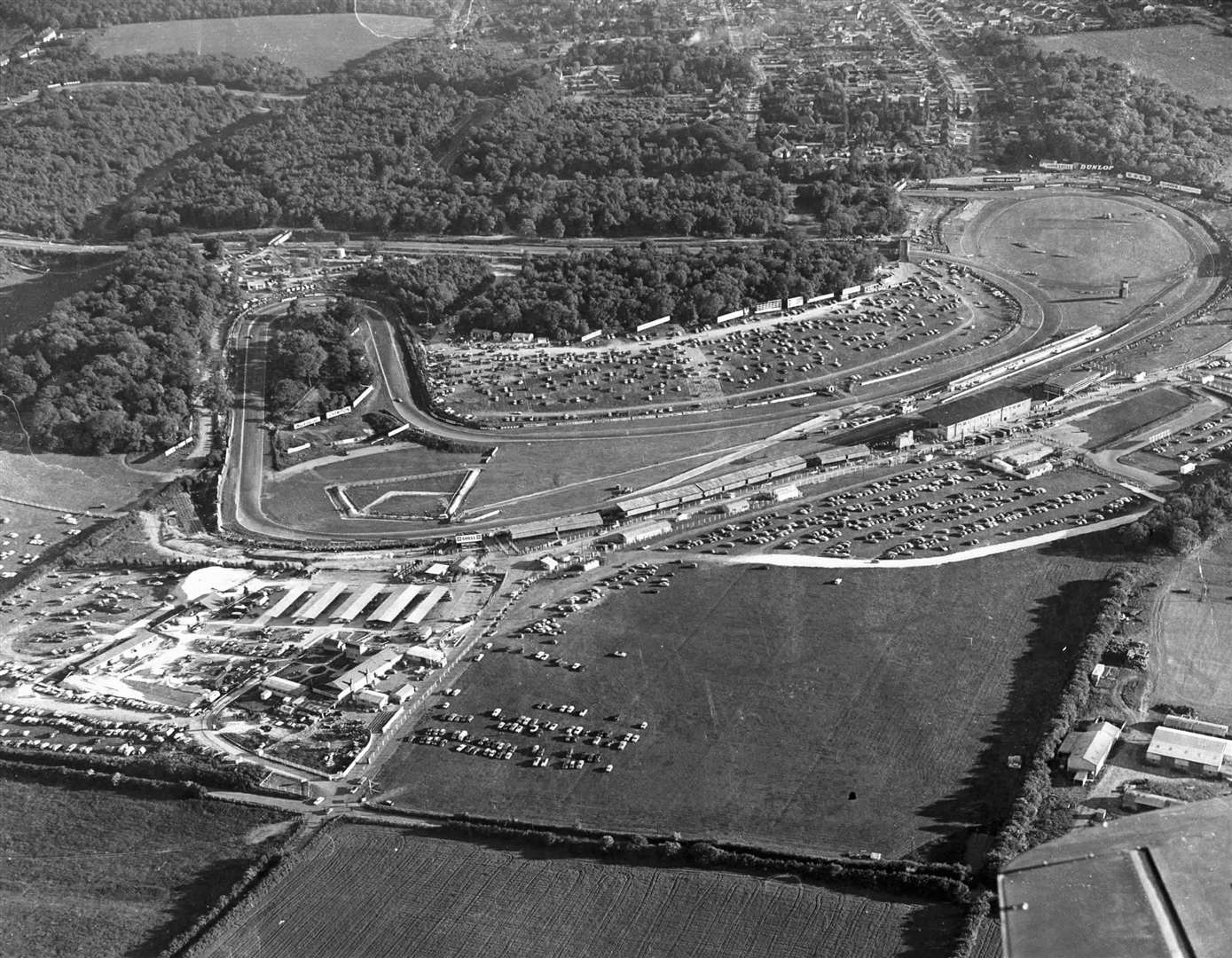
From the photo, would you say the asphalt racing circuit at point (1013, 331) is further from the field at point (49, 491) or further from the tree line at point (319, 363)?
the field at point (49, 491)

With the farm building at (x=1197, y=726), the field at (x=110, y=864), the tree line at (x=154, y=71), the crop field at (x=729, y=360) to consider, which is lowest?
the field at (x=110, y=864)

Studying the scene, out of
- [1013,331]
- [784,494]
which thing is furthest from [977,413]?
[1013,331]

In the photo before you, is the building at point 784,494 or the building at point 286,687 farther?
the building at point 784,494

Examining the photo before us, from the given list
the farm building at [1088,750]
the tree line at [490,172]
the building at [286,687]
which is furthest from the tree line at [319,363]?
the farm building at [1088,750]

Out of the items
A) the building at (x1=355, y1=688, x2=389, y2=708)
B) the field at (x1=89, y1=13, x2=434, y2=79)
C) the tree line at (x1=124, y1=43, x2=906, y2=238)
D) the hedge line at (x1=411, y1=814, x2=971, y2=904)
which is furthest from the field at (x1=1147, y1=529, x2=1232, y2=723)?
the field at (x1=89, y1=13, x2=434, y2=79)

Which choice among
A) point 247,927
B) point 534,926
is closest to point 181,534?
point 247,927

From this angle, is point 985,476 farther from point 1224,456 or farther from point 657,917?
point 657,917
